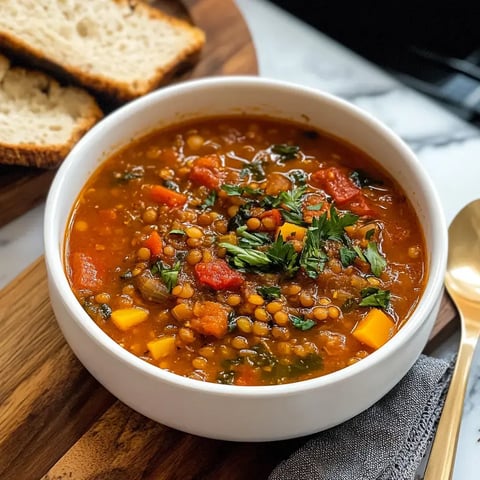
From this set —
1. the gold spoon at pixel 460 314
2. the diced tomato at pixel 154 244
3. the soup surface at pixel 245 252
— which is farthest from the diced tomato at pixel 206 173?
the gold spoon at pixel 460 314

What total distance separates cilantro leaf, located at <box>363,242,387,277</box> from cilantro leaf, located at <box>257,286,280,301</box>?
32cm

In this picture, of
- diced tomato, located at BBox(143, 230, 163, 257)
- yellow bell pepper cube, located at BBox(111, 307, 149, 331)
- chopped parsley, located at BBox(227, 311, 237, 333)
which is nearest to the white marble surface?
diced tomato, located at BBox(143, 230, 163, 257)

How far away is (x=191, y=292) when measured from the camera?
8.03ft

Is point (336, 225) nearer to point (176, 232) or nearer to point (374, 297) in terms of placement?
point (374, 297)

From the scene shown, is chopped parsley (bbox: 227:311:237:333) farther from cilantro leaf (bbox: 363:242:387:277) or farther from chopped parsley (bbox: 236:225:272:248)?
cilantro leaf (bbox: 363:242:387:277)

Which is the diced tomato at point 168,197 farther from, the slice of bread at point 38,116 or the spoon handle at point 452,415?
the spoon handle at point 452,415

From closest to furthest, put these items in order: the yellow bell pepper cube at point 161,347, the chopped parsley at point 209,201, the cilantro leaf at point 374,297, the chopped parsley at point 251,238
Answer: the yellow bell pepper cube at point 161,347 < the cilantro leaf at point 374,297 < the chopped parsley at point 251,238 < the chopped parsley at point 209,201

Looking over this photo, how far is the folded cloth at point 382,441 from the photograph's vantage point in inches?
93.7

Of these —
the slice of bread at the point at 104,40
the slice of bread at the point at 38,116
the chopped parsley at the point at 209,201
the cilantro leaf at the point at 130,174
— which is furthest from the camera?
the slice of bread at the point at 104,40

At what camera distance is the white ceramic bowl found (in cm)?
217

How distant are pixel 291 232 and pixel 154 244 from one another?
17.4 inches

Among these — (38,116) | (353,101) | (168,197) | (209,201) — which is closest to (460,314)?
(209,201)

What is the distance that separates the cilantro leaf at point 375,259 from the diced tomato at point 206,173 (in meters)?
0.57

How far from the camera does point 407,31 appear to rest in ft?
13.8
